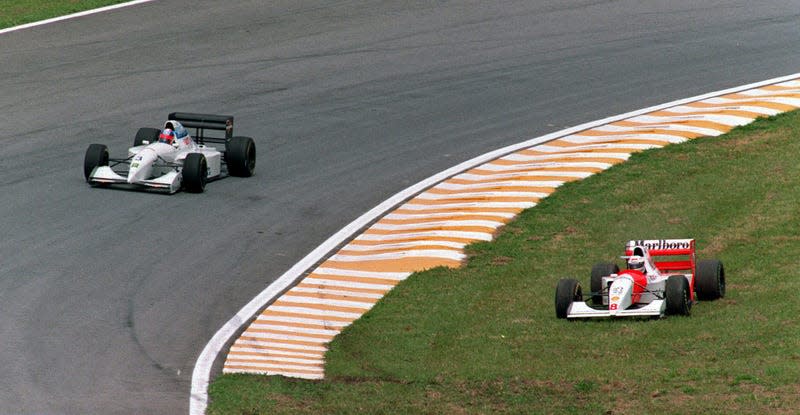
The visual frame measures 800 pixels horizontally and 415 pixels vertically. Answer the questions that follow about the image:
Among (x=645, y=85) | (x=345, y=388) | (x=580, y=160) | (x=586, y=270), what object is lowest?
(x=345, y=388)

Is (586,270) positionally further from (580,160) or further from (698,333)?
(580,160)

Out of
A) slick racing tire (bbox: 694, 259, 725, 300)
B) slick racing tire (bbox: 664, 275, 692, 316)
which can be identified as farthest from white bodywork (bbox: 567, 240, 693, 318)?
slick racing tire (bbox: 694, 259, 725, 300)

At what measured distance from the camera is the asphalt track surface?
18188mm

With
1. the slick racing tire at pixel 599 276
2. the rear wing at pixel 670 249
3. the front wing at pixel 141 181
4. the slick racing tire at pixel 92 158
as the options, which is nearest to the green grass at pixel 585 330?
the rear wing at pixel 670 249

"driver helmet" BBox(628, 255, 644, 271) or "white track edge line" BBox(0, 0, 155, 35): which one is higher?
"white track edge line" BBox(0, 0, 155, 35)

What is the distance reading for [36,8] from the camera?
1563 inches

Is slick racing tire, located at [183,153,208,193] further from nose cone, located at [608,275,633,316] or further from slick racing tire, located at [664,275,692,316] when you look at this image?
slick racing tire, located at [664,275,692,316]

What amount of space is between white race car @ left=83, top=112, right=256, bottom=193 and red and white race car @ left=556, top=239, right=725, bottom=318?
931 cm

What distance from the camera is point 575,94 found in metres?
31.2

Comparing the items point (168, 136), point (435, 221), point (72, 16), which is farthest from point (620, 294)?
point (72, 16)

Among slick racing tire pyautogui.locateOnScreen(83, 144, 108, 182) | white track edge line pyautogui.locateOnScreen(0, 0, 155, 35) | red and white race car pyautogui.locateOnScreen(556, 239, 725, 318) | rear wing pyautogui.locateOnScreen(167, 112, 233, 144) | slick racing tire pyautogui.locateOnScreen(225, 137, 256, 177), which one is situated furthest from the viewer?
white track edge line pyautogui.locateOnScreen(0, 0, 155, 35)

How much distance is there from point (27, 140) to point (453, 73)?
10.4 m

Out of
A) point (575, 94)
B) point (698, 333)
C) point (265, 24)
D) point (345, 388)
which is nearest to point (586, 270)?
point (698, 333)

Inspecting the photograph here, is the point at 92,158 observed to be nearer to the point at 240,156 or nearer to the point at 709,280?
the point at 240,156
